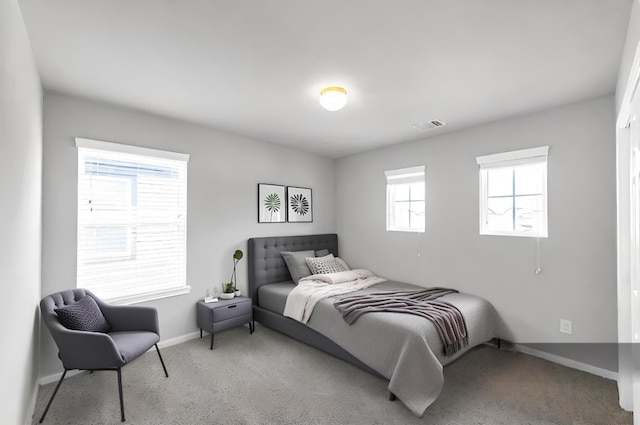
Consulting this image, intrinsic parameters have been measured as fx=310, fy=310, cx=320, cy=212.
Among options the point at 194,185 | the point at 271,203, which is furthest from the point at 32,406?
the point at 271,203

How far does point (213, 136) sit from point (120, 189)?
1201 mm

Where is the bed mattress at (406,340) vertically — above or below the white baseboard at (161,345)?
above

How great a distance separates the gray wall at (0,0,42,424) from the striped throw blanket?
2267 millimetres

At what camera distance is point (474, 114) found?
10.4ft

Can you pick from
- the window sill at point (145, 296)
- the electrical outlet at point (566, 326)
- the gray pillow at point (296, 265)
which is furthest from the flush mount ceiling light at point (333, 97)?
the electrical outlet at point (566, 326)

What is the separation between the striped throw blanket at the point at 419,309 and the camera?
2.64 metres

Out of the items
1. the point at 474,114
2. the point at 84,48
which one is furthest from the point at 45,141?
the point at 474,114

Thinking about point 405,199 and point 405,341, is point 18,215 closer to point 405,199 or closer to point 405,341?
point 405,341

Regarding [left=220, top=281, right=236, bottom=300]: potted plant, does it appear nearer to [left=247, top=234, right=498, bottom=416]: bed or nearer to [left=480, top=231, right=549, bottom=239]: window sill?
[left=247, top=234, right=498, bottom=416]: bed

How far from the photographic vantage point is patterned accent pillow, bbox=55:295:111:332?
2.27 meters

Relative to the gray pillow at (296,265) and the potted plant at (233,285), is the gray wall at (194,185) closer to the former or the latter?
the potted plant at (233,285)

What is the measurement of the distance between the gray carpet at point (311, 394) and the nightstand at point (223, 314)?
306mm

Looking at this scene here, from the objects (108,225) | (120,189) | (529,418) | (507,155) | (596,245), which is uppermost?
(507,155)

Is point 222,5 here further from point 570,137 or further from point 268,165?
point 570,137
